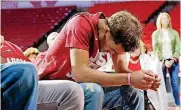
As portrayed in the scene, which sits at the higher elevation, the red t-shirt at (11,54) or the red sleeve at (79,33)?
the red sleeve at (79,33)

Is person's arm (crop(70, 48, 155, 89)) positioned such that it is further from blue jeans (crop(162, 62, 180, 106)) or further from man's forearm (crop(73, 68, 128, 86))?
blue jeans (crop(162, 62, 180, 106))

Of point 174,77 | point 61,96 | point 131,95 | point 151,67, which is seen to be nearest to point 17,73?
point 61,96

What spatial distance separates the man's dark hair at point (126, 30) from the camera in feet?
4.56

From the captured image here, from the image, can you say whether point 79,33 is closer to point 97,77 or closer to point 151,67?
point 97,77

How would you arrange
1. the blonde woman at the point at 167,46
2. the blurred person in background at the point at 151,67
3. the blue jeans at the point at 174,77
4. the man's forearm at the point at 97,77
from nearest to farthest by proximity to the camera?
the man's forearm at the point at 97,77
the blurred person in background at the point at 151,67
the blue jeans at the point at 174,77
the blonde woman at the point at 167,46

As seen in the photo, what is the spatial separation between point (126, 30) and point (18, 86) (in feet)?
1.92

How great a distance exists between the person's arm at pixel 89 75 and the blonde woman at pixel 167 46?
2.57 meters

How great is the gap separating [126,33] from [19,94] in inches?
22.9

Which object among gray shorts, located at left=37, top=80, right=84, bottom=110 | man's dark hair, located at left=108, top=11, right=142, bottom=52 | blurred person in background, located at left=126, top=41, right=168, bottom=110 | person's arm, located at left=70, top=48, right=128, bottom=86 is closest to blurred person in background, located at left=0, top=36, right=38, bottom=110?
gray shorts, located at left=37, top=80, right=84, bottom=110

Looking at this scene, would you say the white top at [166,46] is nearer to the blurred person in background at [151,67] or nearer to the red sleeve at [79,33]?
the blurred person in background at [151,67]

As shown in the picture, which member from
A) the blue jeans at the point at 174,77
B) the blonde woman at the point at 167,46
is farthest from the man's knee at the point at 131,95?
the blonde woman at the point at 167,46

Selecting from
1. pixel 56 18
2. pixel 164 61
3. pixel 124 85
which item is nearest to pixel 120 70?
pixel 124 85

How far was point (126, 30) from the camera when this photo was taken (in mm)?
1388

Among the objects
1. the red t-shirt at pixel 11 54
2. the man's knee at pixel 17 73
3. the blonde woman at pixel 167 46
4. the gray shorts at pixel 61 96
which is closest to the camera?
the man's knee at pixel 17 73
